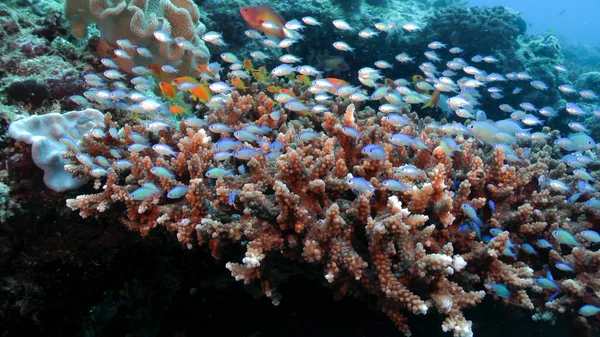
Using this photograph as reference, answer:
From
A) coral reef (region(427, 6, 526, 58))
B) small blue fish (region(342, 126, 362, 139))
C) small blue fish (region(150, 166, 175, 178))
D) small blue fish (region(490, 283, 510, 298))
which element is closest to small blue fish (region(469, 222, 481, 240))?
small blue fish (region(490, 283, 510, 298))

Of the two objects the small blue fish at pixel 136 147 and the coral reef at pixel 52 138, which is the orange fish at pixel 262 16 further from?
the small blue fish at pixel 136 147

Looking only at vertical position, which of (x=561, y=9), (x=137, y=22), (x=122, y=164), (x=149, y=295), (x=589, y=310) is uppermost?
(x=137, y=22)

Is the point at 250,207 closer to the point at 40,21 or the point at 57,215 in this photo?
the point at 57,215

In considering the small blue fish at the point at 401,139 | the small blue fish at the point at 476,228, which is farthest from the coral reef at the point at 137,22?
the small blue fish at the point at 476,228

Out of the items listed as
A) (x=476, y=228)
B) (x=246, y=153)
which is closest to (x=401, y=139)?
(x=476, y=228)

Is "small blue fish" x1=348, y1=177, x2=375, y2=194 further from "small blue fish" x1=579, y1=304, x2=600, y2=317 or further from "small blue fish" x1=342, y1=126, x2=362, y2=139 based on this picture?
"small blue fish" x1=579, y1=304, x2=600, y2=317

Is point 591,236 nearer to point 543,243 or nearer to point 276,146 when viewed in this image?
point 543,243

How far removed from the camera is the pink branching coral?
9.13 feet

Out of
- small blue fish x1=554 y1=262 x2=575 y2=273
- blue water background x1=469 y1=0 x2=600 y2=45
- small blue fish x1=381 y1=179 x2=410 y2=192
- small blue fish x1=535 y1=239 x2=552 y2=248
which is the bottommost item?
blue water background x1=469 y1=0 x2=600 y2=45

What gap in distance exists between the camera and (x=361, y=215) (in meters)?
2.97

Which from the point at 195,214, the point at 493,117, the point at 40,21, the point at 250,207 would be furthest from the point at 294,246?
the point at 493,117

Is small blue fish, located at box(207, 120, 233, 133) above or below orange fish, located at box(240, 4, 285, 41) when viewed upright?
below

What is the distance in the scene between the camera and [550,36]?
40.0 feet

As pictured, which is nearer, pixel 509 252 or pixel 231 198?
pixel 231 198
